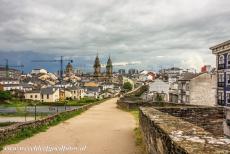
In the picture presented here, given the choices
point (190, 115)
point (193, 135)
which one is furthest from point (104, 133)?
point (193, 135)

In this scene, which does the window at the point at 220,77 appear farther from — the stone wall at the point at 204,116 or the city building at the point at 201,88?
the stone wall at the point at 204,116

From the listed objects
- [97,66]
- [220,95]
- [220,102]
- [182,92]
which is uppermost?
[97,66]

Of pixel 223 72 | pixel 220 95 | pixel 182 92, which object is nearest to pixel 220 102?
pixel 220 95

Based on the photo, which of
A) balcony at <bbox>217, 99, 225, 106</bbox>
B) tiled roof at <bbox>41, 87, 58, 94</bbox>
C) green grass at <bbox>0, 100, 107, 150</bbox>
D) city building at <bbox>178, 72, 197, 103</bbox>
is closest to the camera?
green grass at <bbox>0, 100, 107, 150</bbox>

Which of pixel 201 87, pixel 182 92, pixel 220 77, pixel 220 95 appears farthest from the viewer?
pixel 182 92

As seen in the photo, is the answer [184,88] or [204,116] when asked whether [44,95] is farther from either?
[204,116]

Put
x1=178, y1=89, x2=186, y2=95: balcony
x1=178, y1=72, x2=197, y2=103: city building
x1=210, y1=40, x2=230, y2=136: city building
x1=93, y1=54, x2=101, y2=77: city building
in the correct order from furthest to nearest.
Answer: x1=93, y1=54, x2=101, y2=77: city building
x1=178, y1=89, x2=186, y2=95: balcony
x1=178, y1=72, x2=197, y2=103: city building
x1=210, y1=40, x2=230, y2=136: city building

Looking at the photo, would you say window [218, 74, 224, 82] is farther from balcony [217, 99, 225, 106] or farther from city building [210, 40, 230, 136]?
balcony [217, 99, 225, 106]

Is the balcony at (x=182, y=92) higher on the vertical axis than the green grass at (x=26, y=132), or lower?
higher

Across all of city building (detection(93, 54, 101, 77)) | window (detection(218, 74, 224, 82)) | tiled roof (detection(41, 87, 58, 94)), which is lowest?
tiled roof (detection(41, 87, 58, 94))

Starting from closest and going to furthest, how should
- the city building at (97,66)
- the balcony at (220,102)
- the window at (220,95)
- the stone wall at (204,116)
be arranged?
the stone wall at (204,116)
the balcony at (220,102)
the window at (220,95)
the city building at (97,66)

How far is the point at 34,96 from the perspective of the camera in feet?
252

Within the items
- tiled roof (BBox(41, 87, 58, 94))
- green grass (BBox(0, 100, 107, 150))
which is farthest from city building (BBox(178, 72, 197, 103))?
tiled roof (BBox(41, 87, 58, 94))

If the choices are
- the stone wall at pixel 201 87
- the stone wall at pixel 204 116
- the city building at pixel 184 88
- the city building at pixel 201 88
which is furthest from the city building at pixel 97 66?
the stone wall at pixel 204 116
